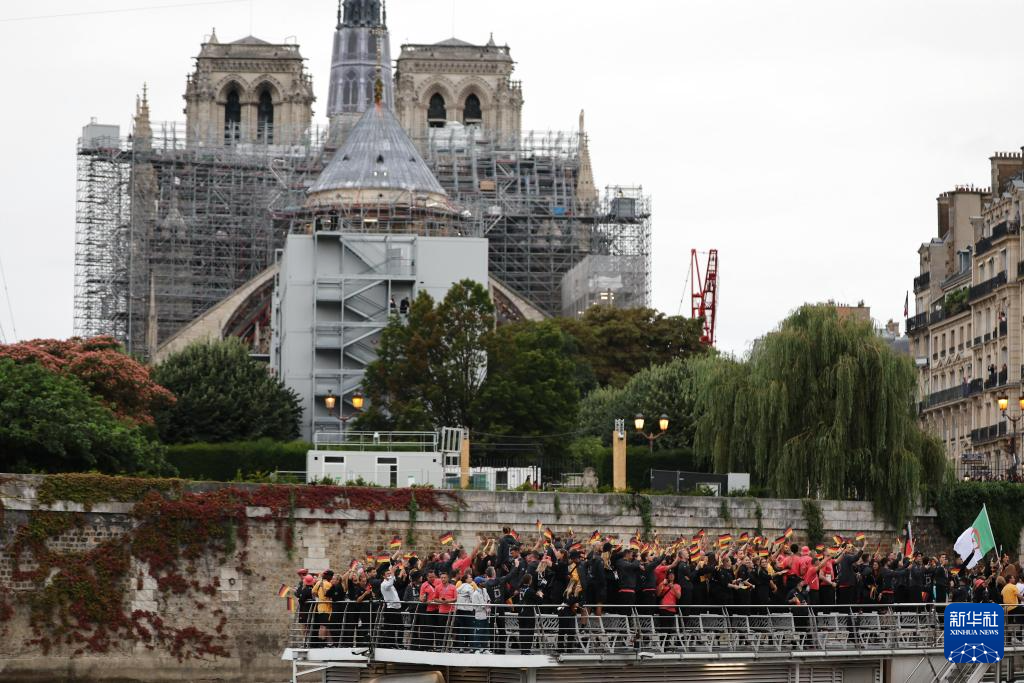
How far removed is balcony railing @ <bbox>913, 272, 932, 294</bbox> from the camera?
83188mm

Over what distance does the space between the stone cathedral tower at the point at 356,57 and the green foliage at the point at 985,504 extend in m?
88.6

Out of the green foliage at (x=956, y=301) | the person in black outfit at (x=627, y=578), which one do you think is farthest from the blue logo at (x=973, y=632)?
the green foliage at (x=956, y=301)

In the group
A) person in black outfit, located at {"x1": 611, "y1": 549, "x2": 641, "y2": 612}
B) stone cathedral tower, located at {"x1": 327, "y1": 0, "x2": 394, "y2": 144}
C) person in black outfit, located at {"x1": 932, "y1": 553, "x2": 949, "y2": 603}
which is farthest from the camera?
stone cathedral tower, located at {"x1": 327, "y1": 0, "x2": 394, "y2": 144}

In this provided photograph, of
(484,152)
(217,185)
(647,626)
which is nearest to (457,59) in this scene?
(484,152)

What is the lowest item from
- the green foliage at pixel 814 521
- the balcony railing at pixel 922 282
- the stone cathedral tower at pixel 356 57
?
the green foliage at pixel 814 521

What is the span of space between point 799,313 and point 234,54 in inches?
3627

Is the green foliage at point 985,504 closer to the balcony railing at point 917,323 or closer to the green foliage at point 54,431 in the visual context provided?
the green foliage at point 54,431

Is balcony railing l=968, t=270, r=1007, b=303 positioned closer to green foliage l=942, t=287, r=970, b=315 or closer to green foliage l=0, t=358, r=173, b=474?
green foliage l=942, t=287, r=970, b=315

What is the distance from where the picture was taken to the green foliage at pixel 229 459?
5928cm

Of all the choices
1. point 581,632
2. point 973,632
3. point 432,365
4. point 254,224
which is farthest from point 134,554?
point 254,224

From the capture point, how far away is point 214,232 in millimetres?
116688

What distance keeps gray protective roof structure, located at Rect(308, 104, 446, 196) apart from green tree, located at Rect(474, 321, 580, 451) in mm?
31844

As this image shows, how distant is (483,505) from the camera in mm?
49562

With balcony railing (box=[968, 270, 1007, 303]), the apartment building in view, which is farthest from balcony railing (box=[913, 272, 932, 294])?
balcony railing (box=[968, 270, 1007, 303])
